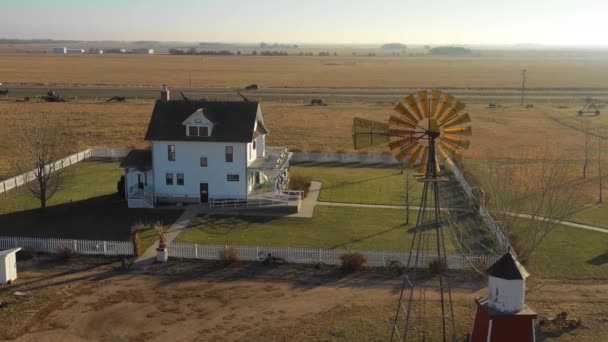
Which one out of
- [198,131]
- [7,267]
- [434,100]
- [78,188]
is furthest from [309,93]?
[434,100]

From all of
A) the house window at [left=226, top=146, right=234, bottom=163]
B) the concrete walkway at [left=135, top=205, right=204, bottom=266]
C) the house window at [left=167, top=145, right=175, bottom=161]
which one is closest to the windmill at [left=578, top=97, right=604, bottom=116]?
the house window at [left=226, top=146, right=234, bottom=163]

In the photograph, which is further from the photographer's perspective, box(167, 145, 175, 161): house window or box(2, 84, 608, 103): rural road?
box(2, 84, 608, 103): rural road

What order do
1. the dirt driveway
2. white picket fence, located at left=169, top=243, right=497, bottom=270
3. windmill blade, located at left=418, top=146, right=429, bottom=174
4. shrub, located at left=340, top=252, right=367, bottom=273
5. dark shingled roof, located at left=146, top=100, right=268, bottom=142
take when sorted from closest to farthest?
windmill blade, located at left=418, top=146, right=429, bottom=174, the dirt driveway, shrub, located at left=340, top=252, right=367, bottom=273, white picket fence, located at left=169, top=243, right=497, bottom=270, dark shingled roof, located at left=146, top=100, right=268, bottom=142

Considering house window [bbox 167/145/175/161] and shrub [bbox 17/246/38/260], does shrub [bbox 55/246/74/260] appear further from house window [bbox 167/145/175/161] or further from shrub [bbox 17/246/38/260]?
house window [bbox 167/145/175/161]

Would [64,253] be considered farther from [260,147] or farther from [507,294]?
[507,294]

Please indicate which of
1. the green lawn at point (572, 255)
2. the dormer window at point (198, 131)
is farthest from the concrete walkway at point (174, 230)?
the green lawn at point (572, 255)

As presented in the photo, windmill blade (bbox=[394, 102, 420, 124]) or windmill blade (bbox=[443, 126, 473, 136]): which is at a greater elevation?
windmill blade (bbox=[394, 102, 420, 124])

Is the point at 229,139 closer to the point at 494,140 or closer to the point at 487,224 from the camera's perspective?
the point at 487,224
